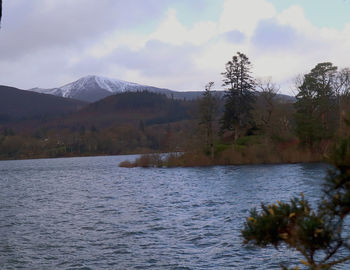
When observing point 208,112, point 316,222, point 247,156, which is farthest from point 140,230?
point 208,112

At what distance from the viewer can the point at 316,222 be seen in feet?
13.7

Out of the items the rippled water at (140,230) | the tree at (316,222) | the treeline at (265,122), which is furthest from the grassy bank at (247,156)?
the tree at (316,222)

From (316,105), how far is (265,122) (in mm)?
8914

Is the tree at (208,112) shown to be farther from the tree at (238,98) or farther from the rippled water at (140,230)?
the rippled water at (140,230)

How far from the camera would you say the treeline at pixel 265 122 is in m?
60.2

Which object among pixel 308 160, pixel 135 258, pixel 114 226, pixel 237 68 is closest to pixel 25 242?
pixel 114 226

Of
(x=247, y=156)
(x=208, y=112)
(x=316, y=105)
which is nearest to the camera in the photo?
(x=247, y=156)

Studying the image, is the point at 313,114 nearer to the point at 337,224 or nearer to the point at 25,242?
the point at 25,242

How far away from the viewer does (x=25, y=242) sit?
17062 millimetres

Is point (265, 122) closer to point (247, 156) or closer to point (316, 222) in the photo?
point (247, 156)

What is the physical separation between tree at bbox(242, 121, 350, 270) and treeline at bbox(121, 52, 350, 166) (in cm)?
5646

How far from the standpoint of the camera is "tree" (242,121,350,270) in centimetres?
382

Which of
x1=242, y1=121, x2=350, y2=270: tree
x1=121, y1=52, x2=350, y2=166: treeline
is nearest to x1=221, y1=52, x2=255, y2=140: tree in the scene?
x1=121, y1=52, x2=350, y2=166: treeline

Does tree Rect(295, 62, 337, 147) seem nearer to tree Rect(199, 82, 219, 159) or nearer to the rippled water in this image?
tree Rect(199, 82, 219, 159)
